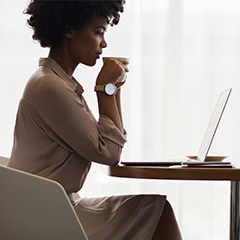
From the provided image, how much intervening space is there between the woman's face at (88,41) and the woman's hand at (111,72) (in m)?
0.06

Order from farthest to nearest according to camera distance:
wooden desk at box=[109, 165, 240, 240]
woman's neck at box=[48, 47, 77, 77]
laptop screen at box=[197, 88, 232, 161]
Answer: woman's neck at box=[48, 47, 77, 77] < laptop screen at box=[197, 88, 232, 161] < wooden desk at box=[109, 165, 240, 240]

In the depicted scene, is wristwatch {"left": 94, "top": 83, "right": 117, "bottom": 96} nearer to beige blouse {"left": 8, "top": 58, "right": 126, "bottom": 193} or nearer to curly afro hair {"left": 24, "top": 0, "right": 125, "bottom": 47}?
beige blouse {"left": 8, "top": 58, "right": 126, "bottom": 193}

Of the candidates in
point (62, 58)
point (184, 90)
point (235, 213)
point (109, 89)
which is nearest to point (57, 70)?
point (62, 58)

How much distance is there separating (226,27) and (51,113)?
1.81 m

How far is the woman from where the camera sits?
1.31 metres

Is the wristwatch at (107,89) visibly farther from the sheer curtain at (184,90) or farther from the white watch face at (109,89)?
the sheer curtain at (184,90)

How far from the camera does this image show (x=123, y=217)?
1.37 meters

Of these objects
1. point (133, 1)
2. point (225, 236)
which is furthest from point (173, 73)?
point (225, 236)

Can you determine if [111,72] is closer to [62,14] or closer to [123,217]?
[62,14]

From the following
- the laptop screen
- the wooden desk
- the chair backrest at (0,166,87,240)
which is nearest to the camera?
the chair backrest at (0,166,87,240)

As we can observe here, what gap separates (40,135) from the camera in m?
1.35

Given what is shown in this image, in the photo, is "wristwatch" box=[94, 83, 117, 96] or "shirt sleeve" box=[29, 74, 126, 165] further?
"wristwatch" box=[94, 83, 117, 96]

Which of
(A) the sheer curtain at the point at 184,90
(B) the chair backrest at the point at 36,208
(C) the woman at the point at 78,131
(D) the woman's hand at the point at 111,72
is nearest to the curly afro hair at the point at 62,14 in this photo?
(C) the woman at the point at 78,131

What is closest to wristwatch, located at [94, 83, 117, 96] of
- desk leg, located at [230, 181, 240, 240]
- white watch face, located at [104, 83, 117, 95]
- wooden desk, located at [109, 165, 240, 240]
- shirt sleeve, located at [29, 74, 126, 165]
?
white watch face, located at [104, 83, 117, 95]
